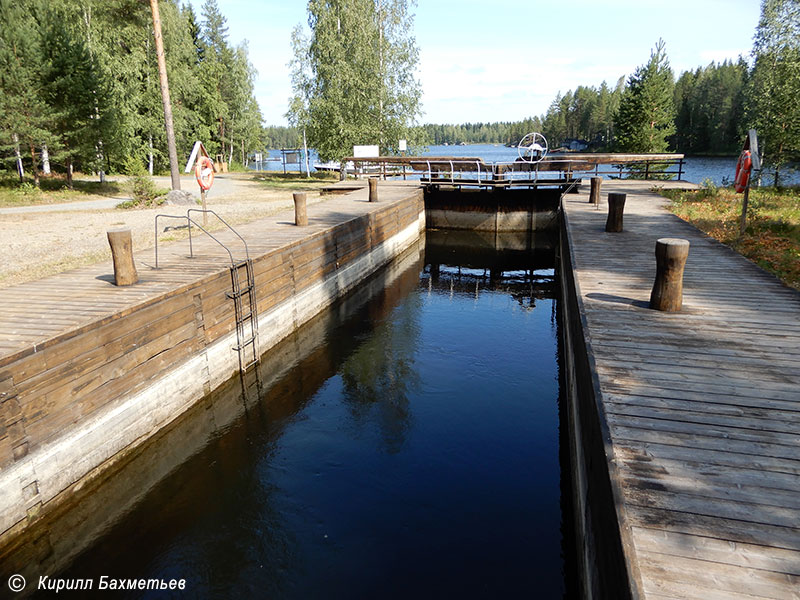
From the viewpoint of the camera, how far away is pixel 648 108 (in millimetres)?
40531

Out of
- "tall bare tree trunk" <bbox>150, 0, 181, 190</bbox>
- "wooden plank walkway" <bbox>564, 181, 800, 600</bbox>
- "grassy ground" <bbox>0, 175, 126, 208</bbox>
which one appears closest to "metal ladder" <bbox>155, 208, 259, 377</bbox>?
"wooden plank walkway" <bbox>564, 181, 800, 600</bbox>

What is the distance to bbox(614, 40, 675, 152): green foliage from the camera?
133 feet

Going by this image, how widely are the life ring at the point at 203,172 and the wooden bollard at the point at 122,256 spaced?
5113mm

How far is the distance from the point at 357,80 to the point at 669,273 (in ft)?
92.7

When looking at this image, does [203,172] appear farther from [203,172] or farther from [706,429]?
[706,429]

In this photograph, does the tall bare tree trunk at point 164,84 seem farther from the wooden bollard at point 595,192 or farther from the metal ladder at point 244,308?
the wooden bollard at point 595,192

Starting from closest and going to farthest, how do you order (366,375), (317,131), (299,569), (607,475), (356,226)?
(607,475) → (299,569) → (366,375) → (356,226) → (317,131)

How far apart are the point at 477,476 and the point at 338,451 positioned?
2303 millimetres

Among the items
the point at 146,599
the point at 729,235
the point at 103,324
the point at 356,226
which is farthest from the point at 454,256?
the point at 146,599

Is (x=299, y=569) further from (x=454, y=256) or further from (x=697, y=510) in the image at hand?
(x=454, y=256)

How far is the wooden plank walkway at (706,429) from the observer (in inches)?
118

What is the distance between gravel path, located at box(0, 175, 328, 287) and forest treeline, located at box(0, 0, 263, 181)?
3672 millimetres

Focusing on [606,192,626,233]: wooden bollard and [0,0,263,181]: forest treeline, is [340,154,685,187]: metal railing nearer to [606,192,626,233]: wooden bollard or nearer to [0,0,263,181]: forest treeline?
[606,192,626,233]: wooden bollard

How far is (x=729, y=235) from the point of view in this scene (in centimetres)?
1359
